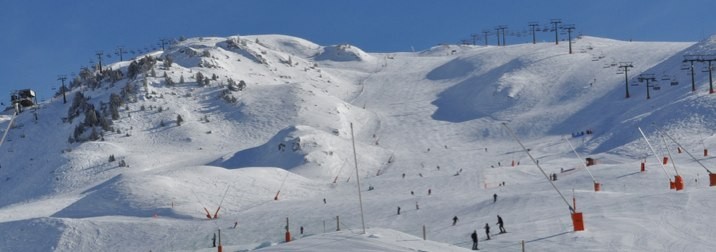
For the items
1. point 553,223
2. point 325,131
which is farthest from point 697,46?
point 553,223

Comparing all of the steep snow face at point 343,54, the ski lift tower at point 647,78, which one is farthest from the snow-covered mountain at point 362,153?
the steep snow face at point 343,54

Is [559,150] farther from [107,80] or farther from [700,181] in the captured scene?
[107,80]

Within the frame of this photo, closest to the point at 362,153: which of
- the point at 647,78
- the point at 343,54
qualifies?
the point at 647,78

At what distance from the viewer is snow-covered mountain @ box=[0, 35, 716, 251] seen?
48281mm

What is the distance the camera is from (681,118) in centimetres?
8506

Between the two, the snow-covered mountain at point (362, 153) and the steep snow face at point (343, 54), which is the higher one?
the steep snow face at point (343, 54)

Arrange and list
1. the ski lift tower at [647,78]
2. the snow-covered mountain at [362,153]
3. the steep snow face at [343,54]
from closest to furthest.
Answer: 1. the snow-covered mountain at [362,153]
2. the ski lift tower at [647,78]
3. the steep snow face at [343,54]

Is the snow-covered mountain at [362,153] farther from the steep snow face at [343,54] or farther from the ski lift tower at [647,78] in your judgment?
the steep snow face at [343,54]

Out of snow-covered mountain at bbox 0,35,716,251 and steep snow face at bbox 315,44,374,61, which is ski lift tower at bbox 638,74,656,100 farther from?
steep snow face at bbox 315,44,374,61

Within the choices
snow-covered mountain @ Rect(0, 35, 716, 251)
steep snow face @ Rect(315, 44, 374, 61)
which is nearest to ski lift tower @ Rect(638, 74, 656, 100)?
snow-covered mountain @ Rect(0, 35, 716, 251)

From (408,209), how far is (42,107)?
273 ft

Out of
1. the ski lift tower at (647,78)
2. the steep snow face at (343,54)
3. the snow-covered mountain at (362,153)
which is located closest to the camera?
the snow-covered mountain at (362,153)

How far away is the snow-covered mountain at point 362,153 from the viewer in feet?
158

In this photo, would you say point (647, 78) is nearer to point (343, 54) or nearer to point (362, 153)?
point (362, 153)
